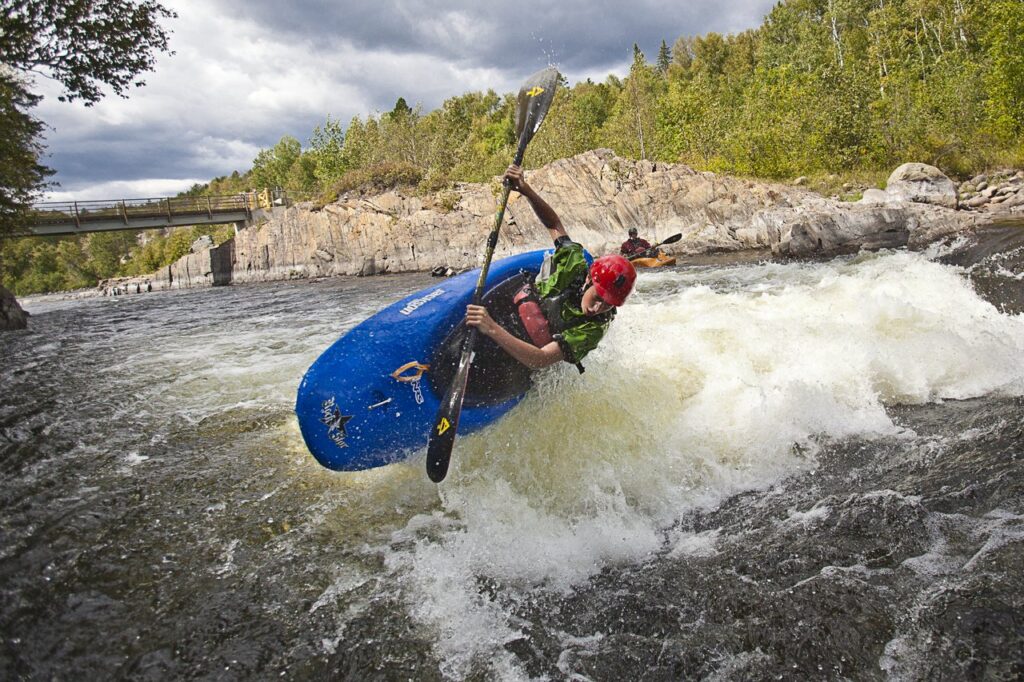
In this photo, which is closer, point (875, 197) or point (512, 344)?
point (512, 344)

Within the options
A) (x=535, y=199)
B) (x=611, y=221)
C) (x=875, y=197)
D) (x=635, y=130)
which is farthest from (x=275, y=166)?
(x=535, y=199)

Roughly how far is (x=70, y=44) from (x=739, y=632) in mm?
15743

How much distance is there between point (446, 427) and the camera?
3361 mm

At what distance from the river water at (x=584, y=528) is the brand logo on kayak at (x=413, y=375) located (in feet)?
1.73

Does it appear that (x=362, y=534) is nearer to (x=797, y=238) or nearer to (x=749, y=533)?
(x=749, y=533)

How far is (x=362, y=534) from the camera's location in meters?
3.09

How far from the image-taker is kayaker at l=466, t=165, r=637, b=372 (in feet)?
11.2

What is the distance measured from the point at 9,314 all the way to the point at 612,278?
656 inches

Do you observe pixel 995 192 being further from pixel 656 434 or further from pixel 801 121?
pixel 656 434

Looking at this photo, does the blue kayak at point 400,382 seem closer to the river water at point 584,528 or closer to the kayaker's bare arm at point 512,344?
the river water at point 584,528

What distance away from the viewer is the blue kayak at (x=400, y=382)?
3.62 m

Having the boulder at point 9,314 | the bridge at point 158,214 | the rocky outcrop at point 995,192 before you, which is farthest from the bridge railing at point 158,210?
the rocky outcrop at point 995,192

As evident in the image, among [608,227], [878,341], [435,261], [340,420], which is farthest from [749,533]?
[435,261]

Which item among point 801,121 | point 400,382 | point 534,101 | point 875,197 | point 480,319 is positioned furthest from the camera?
point 801,121
